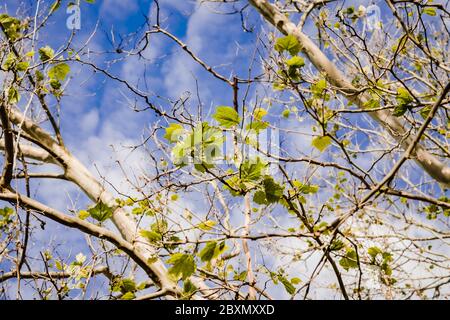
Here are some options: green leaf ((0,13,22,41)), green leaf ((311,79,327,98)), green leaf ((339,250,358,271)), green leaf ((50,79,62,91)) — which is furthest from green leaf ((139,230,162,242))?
green leaf ((0,13,22,41))

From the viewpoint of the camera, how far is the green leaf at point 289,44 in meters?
1.66

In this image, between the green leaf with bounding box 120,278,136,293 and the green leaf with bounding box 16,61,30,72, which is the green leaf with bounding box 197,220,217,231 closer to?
the green leaf with bounding box 120,278,136,293

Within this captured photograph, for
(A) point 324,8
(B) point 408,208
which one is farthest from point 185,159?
(B) point 408,208

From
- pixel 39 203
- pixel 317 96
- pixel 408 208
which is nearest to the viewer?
pixel 317 96

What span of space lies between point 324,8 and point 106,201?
2921 millimetres

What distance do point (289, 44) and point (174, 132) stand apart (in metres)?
0.66

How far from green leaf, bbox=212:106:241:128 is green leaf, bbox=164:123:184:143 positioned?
14cm

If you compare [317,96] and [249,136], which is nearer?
[249,136]

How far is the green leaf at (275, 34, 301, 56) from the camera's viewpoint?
1655 mm

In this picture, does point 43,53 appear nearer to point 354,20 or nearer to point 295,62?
point 295,62

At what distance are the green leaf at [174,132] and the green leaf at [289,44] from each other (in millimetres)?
607

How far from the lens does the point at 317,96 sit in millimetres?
1891

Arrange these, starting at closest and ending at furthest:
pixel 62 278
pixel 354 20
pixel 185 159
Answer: pixel 185 159 → pixel 62 278 → pixel 354 20

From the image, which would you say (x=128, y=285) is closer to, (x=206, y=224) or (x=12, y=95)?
(x=206, y=224)
